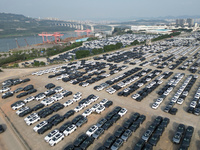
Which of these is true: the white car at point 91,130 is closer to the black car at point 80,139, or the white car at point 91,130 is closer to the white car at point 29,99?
the black car at point 80,139

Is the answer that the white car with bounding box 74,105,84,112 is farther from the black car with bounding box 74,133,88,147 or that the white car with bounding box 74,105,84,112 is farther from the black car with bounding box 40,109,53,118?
the black car with bounding box 74,133,88,147

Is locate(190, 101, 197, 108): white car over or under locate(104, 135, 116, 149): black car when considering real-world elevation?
over

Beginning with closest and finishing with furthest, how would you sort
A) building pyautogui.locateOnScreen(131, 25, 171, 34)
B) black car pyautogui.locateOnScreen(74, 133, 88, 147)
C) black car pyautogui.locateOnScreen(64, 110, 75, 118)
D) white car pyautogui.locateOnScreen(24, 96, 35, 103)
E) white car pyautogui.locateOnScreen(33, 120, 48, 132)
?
black car pyautogui.locateOnScreen(74, 133, 88, 147) → white car pyautogui.locateOnScreen(33, 120, 48, 132) → black car pyautogui.locateOnScreen(64, 110, 75, 118) → white car pyautogui.locateOnScreen(24, 96, 35, 103) → building pyautogui.locateOnScreen(131, 25, 171, 34)

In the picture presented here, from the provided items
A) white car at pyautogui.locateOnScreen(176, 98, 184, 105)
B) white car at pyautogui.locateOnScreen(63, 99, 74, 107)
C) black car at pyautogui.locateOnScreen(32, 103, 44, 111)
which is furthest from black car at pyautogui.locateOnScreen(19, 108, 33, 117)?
white car at pyautogui.locateOnScreen(176, 98, 184, 105)

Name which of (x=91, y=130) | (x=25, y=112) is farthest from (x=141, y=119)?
(x=25, y=112)

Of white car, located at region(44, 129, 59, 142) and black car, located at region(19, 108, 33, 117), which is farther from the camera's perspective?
black car, located at region(19, 108, 33, 117)

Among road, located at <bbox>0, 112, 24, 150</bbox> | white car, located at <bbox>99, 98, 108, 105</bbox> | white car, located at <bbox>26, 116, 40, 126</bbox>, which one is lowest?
road, located at <bbox>0, 112, 24, 150</bbox>

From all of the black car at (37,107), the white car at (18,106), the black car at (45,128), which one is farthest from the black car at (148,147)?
the white car at (18,106)
